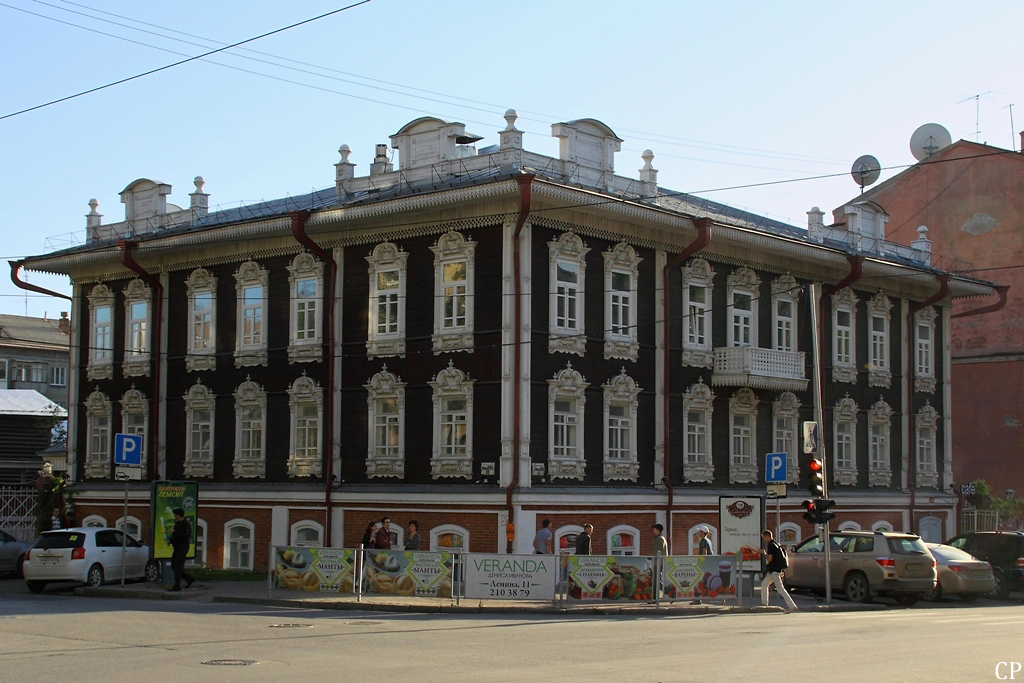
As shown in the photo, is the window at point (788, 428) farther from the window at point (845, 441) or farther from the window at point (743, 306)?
the window at point (743, 306)

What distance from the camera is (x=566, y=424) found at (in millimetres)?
33750

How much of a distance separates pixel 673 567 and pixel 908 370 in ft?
71.2

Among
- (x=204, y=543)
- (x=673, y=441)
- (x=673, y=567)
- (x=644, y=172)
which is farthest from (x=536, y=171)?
(x=204, y=543)

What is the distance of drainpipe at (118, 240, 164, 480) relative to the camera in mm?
40969

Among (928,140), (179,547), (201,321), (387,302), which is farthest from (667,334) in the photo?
(928,140)

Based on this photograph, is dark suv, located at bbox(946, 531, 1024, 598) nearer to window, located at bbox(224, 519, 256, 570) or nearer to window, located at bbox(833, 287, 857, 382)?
window, located at bbox(833, 287, 857, 382)

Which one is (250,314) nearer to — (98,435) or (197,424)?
(197,424)

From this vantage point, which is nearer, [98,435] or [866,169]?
[98,435]

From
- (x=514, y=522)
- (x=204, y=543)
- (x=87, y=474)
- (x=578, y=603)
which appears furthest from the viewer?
(x=87, y=474)

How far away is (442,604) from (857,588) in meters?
9.55

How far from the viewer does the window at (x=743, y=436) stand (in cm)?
3884

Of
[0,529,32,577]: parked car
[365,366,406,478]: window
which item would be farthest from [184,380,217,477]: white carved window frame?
[365,366,406,478]: window

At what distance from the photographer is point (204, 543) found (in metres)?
39.1

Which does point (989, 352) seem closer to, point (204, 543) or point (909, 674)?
point (204, 543)
